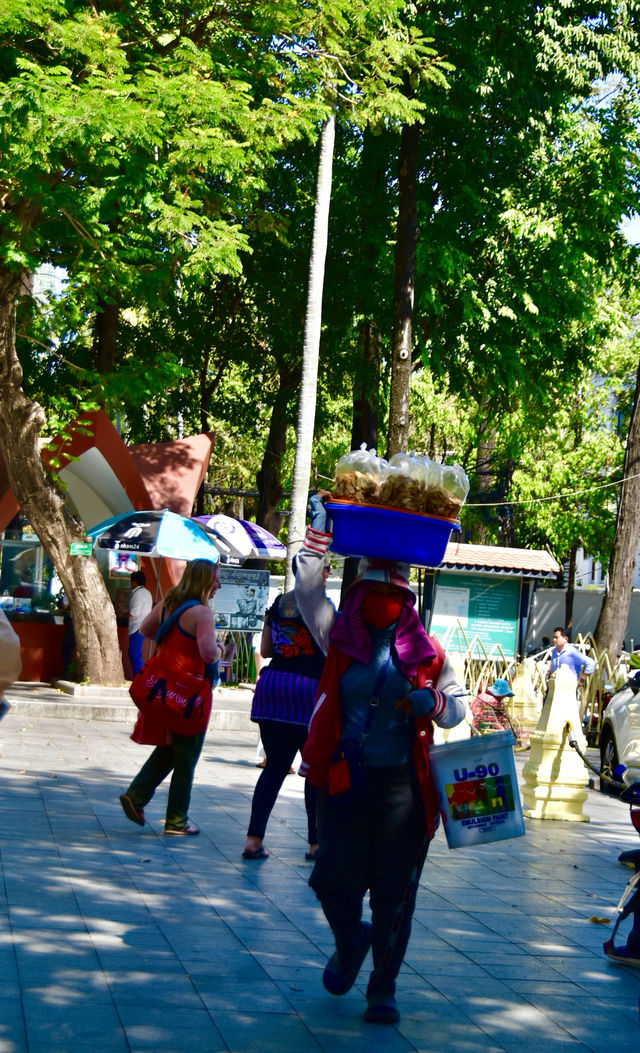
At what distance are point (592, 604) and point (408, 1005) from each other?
137ft

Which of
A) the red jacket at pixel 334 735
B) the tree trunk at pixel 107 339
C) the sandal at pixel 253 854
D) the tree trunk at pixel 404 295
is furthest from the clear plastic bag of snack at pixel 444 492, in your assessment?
the tree trunk at pixel 107 339

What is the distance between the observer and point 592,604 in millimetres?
45625

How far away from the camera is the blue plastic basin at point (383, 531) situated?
4.96m

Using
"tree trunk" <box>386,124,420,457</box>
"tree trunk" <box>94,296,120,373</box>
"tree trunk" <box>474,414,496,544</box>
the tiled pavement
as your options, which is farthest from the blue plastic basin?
"tree trunk" <box>474,414,496,544</box>

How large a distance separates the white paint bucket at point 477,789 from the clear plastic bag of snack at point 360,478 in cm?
103

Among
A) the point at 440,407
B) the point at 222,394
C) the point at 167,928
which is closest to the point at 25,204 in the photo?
the point at 167,928

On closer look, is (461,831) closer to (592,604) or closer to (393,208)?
(393,208)

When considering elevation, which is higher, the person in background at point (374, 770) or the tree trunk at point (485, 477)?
the tree trunk at point (485, 477)

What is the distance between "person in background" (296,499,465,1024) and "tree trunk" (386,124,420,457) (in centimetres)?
1309

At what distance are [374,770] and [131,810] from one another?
3.50 meters

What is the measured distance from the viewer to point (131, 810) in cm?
793

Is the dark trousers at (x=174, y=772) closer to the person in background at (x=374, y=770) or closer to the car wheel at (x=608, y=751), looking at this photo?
the person in background at (x=374, y=770)

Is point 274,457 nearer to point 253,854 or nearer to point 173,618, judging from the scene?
point 173,618

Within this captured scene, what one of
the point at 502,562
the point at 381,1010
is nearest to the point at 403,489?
the point at 381,1010
